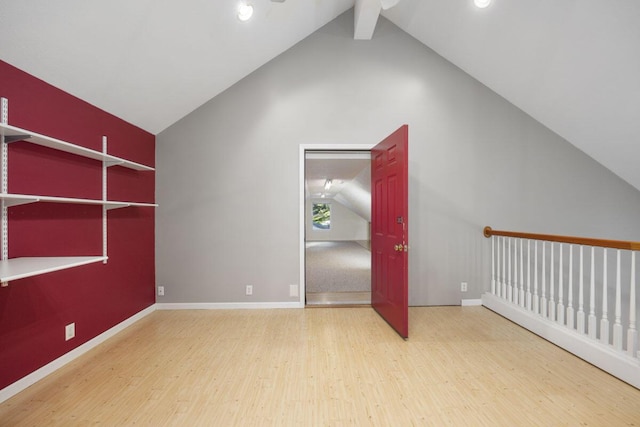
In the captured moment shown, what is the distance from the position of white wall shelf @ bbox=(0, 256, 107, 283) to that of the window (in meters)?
12.8

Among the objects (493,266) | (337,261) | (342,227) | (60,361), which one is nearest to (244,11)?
(60,361)

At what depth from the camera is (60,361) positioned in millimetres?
2348

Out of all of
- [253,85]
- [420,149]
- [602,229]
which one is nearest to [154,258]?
[253,85]

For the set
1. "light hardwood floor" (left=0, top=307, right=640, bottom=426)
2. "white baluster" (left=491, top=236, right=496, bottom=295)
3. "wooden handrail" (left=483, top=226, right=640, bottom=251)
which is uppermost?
"wooden handrail" (left=483, top=226, right=640, bottom=251)

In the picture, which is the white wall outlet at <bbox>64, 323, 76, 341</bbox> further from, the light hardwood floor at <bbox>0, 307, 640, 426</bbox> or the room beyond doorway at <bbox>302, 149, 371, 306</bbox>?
the room beyond doorway at <bbox>302, 149, 371, 306</bbox>

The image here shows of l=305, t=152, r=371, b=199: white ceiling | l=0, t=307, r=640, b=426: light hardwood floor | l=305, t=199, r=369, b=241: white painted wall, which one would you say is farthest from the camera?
l=305, t=199, r=369, b=241: white painted wall

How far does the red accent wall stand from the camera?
1993 mm

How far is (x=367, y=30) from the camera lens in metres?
3.65

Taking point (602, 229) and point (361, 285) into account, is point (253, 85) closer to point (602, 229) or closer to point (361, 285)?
point (361, 285)

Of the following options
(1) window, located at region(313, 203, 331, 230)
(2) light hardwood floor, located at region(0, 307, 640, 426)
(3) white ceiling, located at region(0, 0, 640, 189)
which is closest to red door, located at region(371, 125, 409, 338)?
(2) light hardwood floor, located at region(0, 307, 640, 426)

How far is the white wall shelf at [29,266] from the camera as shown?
1.54m

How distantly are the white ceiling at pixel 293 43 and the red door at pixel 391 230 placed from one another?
1.61 metres

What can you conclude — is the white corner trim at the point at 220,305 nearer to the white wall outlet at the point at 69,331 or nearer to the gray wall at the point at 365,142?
the gray wall at the point at 365,142

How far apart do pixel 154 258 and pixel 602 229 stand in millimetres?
5702
